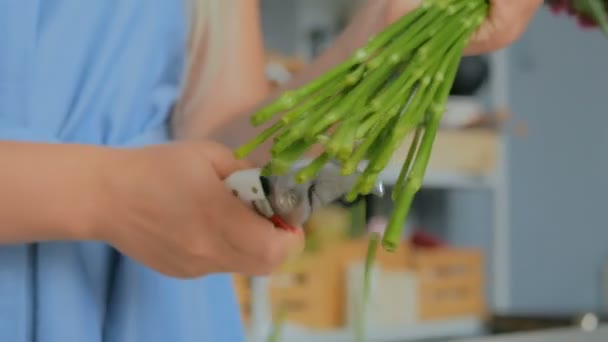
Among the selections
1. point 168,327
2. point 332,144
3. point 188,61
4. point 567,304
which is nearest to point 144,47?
point 188,61

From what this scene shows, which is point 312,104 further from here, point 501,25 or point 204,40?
point 204,40

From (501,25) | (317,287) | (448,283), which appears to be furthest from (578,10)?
(448,283)

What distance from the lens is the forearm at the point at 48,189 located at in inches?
14.2

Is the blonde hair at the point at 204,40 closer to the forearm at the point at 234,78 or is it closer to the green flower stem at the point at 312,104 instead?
the forearm at the point at 234,78

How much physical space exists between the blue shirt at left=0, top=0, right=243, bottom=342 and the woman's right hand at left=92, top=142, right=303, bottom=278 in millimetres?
68

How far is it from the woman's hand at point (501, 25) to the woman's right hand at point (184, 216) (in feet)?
0.35

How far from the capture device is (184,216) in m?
0.36

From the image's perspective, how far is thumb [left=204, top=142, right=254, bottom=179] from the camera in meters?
0.35

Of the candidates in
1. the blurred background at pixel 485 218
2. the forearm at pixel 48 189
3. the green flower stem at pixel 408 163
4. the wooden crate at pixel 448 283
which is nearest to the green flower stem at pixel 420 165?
the green flower stem at pixel 408 163

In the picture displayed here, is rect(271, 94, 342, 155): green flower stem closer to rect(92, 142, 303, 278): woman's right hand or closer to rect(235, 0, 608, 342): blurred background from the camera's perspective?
rect(92, 142, 303, 278): woman's right hand

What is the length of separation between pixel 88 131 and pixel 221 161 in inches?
5.3

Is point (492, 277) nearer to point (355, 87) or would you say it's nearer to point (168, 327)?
point (168, 327)

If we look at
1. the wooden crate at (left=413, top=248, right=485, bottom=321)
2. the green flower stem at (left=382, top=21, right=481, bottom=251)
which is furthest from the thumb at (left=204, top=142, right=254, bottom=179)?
the wooden crate at (left=413, top=248, right=485, bottom=321)

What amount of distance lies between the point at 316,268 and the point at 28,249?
1.21m
